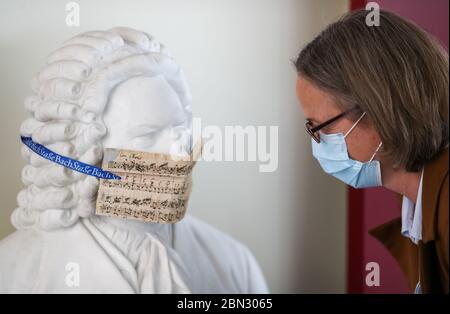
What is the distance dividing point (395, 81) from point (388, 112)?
7 centimetres

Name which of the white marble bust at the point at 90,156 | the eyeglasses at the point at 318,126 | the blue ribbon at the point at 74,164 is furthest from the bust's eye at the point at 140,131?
the eyeglasses at the point at 318,126

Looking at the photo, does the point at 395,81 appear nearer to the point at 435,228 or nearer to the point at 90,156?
the point at 435,228

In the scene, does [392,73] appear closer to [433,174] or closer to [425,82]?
[425,82]

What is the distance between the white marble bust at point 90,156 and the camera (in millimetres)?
1585

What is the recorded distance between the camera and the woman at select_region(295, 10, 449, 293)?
1366 millimetres

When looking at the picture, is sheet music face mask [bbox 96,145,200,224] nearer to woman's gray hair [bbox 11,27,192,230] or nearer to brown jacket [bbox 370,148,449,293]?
woman's gray hair [bbox 11,27,192,230]

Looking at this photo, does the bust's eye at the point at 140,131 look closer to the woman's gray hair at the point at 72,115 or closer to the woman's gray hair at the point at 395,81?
the woman's gray hair at the point at 72,115

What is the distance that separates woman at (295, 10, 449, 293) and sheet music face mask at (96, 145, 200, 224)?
1.28ft

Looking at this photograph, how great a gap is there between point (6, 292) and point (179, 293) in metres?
0.47

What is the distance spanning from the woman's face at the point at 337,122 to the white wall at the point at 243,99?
51 centimetres

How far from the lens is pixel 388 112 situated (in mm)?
1363

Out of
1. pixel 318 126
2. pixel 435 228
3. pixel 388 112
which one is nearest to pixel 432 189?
pixel 435 228

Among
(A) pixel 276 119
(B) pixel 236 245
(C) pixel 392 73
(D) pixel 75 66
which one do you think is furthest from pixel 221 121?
(C) pixel 392 73
